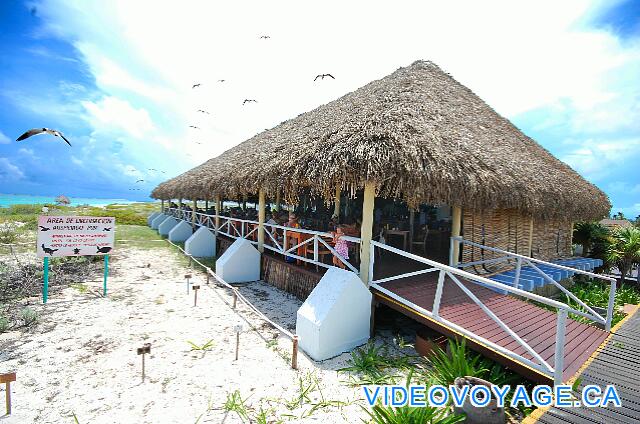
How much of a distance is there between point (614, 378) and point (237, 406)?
5093 millimetres

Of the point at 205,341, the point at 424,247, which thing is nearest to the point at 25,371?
the point at 205,341

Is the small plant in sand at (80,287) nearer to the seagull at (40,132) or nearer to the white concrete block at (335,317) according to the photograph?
the seagull at (40,132)

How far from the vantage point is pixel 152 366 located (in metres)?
4.62

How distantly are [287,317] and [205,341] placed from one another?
71.5 inches

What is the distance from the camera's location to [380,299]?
577cm

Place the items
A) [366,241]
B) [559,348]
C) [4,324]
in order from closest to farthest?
1. [559,348]
2. [4,324]
3. [366,241]

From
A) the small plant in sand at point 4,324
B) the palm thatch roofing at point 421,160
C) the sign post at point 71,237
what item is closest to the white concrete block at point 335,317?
the palm thatch roofing at point 421,160

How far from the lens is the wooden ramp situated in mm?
4094

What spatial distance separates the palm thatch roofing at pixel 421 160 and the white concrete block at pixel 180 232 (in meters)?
9.02

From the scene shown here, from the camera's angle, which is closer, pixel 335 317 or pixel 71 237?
pixel 335 317

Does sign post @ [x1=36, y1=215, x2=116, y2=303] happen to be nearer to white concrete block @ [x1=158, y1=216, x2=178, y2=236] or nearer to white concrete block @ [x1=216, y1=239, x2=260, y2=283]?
white concrete block @ [x1=216, y1=239, x2=260, y2=283]

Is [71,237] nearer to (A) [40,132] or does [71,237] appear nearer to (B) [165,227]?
(A) [40,132]

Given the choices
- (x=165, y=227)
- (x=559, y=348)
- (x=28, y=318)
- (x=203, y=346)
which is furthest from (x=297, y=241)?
(x=165, y=227)

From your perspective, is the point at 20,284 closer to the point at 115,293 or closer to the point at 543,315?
the point at 115,293
